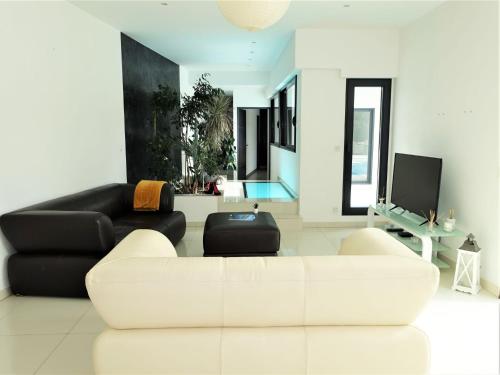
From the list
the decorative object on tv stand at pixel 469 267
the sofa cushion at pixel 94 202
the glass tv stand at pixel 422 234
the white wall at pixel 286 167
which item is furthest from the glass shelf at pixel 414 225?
the sofa cushion at pixel 94 202

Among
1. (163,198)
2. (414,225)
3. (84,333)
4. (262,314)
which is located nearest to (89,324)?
(84,333)

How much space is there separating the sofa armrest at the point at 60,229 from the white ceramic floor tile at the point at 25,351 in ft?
2.63

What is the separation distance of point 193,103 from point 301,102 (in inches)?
74.4

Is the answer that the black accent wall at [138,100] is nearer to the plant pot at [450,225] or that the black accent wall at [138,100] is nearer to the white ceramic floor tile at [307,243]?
the white ceramic floor tile at [307,243]

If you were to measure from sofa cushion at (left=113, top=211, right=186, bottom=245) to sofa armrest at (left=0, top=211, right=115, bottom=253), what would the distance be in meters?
0.46

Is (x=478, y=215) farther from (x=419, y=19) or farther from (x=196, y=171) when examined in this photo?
(x=196, y=171)

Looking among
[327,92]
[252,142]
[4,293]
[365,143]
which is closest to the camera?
[4,293]

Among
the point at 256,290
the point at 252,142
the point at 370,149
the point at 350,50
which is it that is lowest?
the point at 256,290

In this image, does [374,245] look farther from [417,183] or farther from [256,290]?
[417,183]

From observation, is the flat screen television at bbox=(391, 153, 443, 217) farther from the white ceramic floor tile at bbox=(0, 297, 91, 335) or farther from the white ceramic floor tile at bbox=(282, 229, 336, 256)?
the white ceramic floor tile at bbox=(0, 297, 91, 335)

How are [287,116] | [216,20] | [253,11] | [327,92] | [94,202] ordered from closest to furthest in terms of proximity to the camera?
[253,11] < [94,202] < [216,20] < [327,92] < [287,116]

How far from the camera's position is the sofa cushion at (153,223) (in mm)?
4246

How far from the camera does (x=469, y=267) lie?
12.5 ft

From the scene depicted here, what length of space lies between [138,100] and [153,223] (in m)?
2.96
